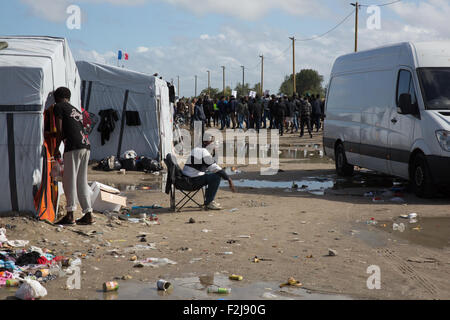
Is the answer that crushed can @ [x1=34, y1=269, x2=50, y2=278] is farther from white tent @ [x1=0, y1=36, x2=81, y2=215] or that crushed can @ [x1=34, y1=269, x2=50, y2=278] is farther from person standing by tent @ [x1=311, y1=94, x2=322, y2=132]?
person standing by tent @ [x1=311, y1=94, x2=322, y2=132]

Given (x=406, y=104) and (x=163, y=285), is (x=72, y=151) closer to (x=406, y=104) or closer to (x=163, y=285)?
(x=163, y=285)

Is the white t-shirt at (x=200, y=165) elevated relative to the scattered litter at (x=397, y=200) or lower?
elevated

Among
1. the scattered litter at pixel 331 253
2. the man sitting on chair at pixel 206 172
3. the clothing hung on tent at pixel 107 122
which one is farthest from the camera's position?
the clothing hung on tent at pixel 107 122

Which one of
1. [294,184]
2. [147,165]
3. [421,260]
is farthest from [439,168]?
[147,165]

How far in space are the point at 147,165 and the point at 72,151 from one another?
797 centimetres

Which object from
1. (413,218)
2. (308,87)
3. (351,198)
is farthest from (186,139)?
(308,87)

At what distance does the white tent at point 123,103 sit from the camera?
56.8ft

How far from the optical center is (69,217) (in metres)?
8.41

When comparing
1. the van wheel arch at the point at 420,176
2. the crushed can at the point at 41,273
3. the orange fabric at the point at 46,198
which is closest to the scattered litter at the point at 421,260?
the crushed can at the point at 41,273

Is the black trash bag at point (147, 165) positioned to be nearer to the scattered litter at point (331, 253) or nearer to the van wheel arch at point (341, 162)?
the van wheel arch at point (341, 162)

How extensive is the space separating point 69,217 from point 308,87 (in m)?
104

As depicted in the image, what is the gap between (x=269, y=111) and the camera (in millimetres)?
34344

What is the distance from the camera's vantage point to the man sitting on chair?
1022 cm

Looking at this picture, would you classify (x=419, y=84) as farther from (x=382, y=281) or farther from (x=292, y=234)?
(x=382, y=281)
